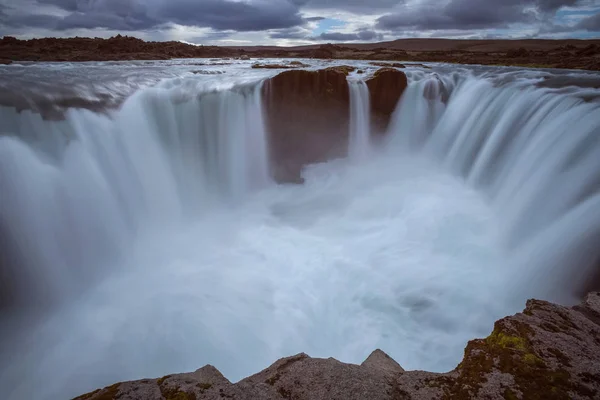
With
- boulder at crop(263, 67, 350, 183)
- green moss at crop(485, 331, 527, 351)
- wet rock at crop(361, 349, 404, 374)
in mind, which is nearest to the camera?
green moss at crop(485, 331, 527, 351)

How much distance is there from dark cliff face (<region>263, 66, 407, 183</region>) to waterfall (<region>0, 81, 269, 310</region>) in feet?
1.87

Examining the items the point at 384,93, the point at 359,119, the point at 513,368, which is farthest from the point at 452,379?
the point at 384,93

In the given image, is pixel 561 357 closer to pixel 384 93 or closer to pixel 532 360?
pixel 532 360

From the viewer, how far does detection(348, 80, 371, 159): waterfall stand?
37.1ft

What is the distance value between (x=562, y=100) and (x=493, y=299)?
507cm

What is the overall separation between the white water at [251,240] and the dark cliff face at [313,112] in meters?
0.87

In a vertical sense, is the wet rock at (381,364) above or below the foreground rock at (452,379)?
below

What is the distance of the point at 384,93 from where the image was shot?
11.4 meters

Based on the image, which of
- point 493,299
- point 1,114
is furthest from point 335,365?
point 1,114

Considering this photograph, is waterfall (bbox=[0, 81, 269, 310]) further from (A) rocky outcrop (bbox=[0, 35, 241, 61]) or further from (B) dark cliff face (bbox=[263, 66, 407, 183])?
(A) rocky outcrop (bbox=[0, 35, 241, 61])

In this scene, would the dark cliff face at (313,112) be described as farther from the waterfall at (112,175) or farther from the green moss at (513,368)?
the green moss at (513,368)

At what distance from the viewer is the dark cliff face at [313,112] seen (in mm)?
10797

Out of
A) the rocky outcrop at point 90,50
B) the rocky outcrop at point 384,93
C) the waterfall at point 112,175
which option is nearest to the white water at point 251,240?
the waterfall at point 112,175

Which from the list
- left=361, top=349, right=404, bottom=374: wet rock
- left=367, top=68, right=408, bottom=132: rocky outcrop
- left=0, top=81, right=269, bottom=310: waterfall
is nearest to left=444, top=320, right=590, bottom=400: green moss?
left=361, top=349, right=404, bottom=374: wet rock
